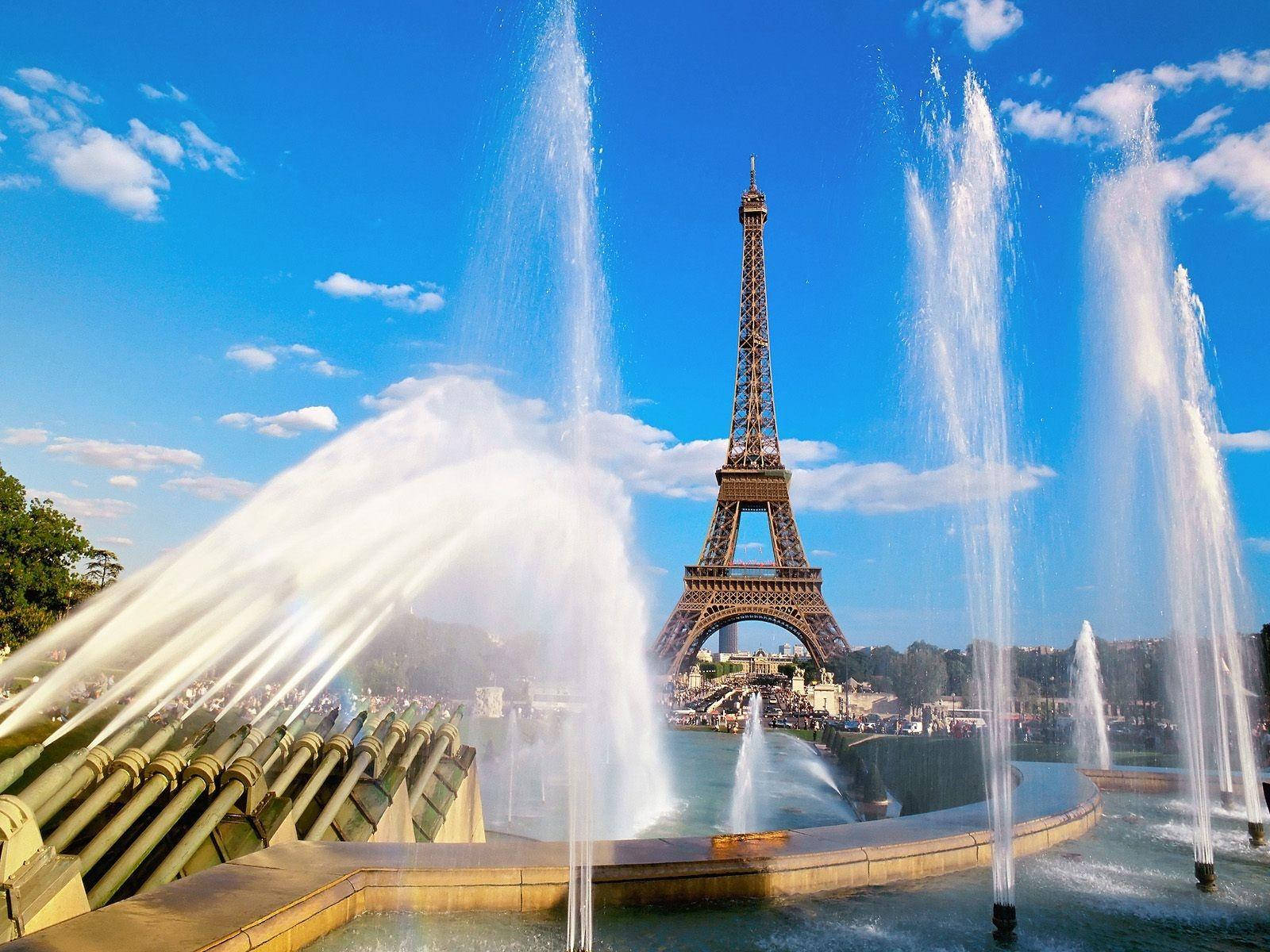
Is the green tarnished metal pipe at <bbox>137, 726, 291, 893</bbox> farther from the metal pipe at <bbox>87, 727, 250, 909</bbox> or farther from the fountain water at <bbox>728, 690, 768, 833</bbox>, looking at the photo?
the fountain water at <bbox>728, 690, 768, 833</bbox>

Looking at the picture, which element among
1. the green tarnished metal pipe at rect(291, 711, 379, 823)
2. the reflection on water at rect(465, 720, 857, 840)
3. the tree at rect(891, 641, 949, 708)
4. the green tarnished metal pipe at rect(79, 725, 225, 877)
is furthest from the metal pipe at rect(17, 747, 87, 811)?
the tree at rect(891, 641, 949, 708)

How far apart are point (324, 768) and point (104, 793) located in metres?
2.74

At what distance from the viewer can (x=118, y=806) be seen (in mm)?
9570

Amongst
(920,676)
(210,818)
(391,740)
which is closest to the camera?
(210,818)

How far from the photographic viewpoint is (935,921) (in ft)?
26.0

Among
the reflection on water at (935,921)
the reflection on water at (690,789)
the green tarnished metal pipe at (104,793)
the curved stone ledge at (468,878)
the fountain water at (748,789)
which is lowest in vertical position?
the reflection on water at (690,789)

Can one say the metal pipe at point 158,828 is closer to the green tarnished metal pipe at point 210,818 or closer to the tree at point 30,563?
the green tarnished metal pipe at point 210,818

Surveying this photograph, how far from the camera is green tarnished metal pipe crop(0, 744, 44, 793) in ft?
29.0

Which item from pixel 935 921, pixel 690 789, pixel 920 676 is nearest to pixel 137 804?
pixel 935 921

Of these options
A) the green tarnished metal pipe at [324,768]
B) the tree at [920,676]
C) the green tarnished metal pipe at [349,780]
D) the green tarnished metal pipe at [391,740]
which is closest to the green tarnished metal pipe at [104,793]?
the green tarnished metal pipe at [324,768]

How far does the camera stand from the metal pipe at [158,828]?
7918 mm

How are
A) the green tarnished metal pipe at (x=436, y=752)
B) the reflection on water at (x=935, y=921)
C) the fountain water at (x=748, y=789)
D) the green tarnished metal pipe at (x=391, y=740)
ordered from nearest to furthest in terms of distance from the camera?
1. the reflection on water at (x=935, y=921)
2. the green tarnished metal pipe at (x=391, y=740)
3. the green tarnished metal pipe at (x=436, y=752)
4. the fountain water at (x=748, y=789)

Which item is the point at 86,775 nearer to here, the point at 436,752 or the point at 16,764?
the point at 16,764

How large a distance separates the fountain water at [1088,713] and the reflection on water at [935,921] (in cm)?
2191
